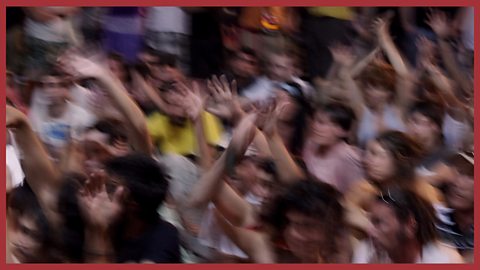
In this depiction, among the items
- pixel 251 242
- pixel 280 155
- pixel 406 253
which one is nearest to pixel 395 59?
pixel 280 155

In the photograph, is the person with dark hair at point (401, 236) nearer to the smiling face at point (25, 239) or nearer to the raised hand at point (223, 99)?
the raised hand at point (223, 99)

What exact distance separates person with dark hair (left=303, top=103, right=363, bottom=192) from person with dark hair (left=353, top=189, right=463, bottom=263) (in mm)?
119

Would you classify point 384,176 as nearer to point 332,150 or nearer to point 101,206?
point 332,150

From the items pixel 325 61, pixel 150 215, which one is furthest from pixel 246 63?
pixel 150 215

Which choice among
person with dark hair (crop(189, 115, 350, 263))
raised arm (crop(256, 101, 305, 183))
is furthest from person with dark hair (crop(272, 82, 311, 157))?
person with dark hair (crop(189, 115, 350, 263))

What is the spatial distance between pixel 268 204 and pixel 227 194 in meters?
0.11

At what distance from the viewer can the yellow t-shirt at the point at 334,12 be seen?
102 inches

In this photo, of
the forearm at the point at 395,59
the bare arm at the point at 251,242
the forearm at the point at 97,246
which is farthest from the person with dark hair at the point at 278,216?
the forearm at the point at 395,59

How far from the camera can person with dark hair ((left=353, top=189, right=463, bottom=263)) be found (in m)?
2.29

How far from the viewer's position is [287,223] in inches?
86.5

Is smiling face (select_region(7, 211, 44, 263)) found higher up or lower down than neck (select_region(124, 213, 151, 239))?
lower down

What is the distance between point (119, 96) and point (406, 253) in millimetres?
Result: 866

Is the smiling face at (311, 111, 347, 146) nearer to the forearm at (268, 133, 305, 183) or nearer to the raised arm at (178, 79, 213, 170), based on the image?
the forearm at (268, 133, 305, 183)

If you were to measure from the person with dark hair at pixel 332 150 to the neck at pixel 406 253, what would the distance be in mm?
227
